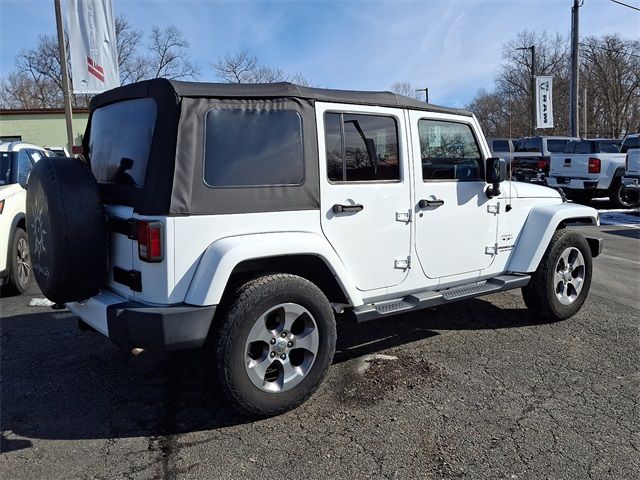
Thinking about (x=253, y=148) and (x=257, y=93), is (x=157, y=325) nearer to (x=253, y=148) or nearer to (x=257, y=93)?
(x=253, y=148)

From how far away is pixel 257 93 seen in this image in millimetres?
3219

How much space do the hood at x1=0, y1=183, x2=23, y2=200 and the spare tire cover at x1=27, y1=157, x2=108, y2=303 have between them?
10.3 ft

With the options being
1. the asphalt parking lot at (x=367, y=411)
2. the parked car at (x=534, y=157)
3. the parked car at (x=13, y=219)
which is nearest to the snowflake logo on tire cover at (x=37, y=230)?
the asphalt parking lot at (x=367, y=411)

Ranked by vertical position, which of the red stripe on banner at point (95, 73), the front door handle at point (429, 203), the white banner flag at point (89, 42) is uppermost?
the white banner flag at point (89, 42)

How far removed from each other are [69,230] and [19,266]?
3.81 metres

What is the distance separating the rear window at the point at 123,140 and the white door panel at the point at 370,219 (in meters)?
1.10

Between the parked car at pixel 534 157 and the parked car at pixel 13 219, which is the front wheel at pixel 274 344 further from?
the parked car at pixel 534 157

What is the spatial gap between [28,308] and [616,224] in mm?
11813

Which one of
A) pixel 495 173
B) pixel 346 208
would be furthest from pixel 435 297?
pixel 495 173

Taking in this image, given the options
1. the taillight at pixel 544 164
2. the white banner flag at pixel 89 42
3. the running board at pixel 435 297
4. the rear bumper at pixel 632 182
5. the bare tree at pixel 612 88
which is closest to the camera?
the running board at pixel 435 297

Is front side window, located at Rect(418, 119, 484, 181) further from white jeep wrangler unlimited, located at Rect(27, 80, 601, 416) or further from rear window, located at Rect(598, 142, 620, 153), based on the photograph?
rear window, located at Rect(598, 142, 620, 153)

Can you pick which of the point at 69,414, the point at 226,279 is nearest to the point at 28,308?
the point at 69,414

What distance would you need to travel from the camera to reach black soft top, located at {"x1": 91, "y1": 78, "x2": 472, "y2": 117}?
3014mm

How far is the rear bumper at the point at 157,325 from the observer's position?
284 cm
